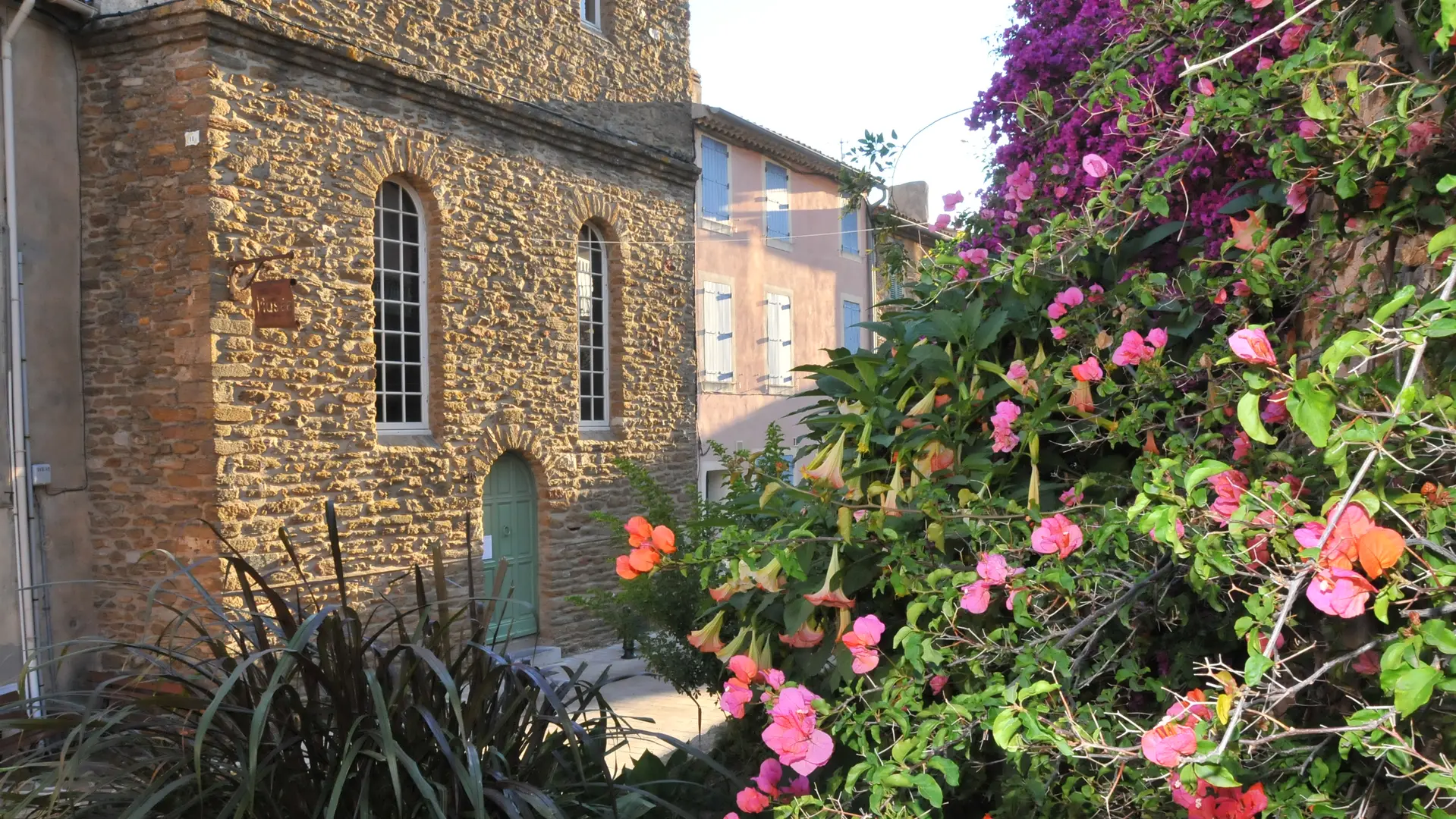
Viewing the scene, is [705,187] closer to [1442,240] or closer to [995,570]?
[995,570]

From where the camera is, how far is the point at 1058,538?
187cm

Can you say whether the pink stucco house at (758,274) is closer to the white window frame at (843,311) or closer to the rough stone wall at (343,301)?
the white window frame at (843,311)

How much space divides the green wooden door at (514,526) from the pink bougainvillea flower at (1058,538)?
979cm

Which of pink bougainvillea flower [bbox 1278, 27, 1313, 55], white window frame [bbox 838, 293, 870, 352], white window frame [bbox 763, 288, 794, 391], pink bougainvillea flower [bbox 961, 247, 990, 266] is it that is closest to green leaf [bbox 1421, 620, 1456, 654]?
pink bougainvillea flower [bbox 1278, 27, 1313, 55]

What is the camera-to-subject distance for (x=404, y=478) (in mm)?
10039

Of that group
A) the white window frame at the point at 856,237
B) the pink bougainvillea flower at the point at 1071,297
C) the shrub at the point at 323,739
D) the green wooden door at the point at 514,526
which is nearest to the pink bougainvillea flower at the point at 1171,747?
the pink bougainvillea flower at the point at 1071,297

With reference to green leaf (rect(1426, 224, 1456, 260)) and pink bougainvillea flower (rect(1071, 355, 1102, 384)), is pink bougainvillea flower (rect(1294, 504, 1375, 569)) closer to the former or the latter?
green leaf (rect(1426, 224, 1456, 260))

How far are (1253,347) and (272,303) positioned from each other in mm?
8417

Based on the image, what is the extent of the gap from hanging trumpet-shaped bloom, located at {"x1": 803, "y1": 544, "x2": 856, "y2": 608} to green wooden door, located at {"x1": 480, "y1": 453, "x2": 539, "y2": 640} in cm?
922

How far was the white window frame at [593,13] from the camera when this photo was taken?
41.4 feet

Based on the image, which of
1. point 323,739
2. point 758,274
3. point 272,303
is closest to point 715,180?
point 758,274

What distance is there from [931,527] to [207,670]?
6.74 feet

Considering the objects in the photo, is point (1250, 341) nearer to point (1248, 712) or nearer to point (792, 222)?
point (1248, 712)

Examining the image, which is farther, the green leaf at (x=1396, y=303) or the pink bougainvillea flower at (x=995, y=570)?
the pink bougainvillea flower at (x=995, y=570)
